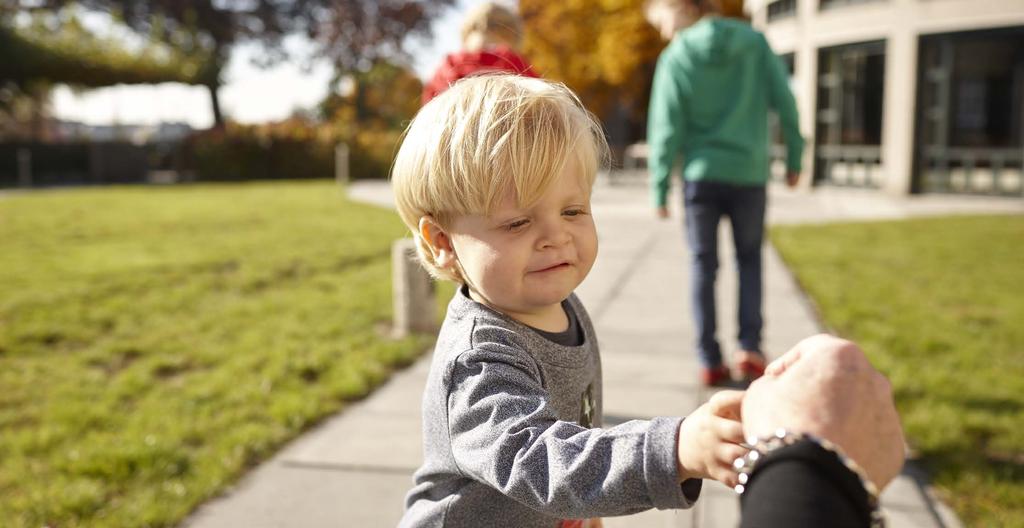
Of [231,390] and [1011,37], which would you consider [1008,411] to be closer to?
[231,390]

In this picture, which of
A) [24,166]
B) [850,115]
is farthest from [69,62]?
[850,115]

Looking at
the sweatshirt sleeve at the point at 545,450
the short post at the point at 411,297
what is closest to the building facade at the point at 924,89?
the short post at the point at 411,297

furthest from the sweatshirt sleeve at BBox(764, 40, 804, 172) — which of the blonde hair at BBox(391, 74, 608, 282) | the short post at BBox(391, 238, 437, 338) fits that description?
the blonde hair at BBox(391, 74, 608, 282)

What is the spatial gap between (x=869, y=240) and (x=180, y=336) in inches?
304

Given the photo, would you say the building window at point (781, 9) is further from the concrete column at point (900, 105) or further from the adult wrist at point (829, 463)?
the adult wrist at point (829, 463)

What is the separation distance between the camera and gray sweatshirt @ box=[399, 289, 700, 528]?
3.22ft

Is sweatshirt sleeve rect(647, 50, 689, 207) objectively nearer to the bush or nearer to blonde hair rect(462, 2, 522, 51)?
blonde hair rect(462, 2, 522, 51)

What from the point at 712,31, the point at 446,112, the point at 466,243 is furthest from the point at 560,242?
the point at 712,31

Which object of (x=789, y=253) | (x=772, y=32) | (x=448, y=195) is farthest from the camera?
(x=772, y=32)

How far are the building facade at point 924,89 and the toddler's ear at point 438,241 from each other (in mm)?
16442

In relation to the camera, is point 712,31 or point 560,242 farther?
point 712,31

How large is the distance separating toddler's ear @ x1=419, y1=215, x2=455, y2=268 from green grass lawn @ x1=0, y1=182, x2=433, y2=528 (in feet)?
5.67

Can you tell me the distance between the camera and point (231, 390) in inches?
161

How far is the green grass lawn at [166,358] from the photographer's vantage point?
304 cm
